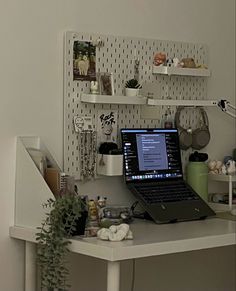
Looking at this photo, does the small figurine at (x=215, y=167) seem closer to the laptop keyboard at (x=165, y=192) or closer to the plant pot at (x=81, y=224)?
the laptop keyboard at (x=165, y=192)

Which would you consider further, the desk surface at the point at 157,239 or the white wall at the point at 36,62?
the white wall at the point at 36,62

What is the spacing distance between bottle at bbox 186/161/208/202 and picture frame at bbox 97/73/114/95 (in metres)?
0.54

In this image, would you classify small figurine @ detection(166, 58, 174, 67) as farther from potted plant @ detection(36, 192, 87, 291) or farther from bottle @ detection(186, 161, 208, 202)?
potted plant @ detection(36, 192, 87, 291)

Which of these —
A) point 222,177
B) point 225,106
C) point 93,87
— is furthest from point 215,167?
point 93,87

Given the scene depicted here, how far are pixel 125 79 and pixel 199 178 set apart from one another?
1.78 feet

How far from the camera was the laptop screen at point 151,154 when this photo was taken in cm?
283

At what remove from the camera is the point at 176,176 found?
297 cm

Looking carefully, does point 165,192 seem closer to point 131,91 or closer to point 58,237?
point 131,91

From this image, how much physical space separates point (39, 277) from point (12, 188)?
14.0 inches

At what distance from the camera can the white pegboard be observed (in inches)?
106

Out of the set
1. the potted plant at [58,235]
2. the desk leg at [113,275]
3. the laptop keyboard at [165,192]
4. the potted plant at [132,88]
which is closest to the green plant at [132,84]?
the potted plant at [132,88]

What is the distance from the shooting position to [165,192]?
285cm

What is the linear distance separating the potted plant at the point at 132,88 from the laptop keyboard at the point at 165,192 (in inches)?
14.7

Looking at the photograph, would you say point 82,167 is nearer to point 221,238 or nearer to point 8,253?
point 8,253
